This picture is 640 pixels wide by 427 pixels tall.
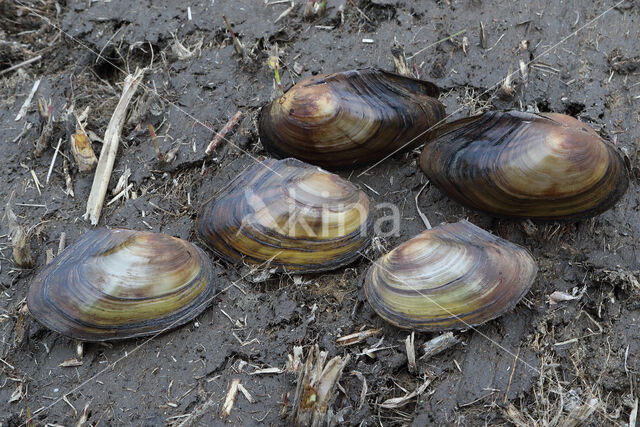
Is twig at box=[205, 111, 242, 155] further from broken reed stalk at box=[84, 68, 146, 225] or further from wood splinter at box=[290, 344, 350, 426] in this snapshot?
wood splinter at box=[290, 344, 350, 426]

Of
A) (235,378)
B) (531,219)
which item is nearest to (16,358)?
(235,378)

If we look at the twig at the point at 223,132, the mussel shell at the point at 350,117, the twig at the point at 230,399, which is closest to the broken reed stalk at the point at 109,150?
the twig at the point at 223,132

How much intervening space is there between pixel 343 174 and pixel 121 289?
4.87 ft

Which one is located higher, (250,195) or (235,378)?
(250,195)

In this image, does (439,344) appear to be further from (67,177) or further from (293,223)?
(67,177)

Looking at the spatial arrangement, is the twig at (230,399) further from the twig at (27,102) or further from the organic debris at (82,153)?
the twig at (27,102)

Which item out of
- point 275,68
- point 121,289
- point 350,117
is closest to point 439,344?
point 350,117

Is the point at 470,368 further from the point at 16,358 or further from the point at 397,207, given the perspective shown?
the point at 16,358

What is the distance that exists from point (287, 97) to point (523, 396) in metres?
2.06

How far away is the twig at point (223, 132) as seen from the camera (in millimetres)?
3973

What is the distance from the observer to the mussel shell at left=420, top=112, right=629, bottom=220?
3.12 meters

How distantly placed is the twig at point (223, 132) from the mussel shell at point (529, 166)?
1397mm

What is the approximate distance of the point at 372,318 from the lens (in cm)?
327

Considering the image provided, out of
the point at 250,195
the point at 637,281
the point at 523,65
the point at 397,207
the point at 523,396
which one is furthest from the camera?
the point at 523,65
